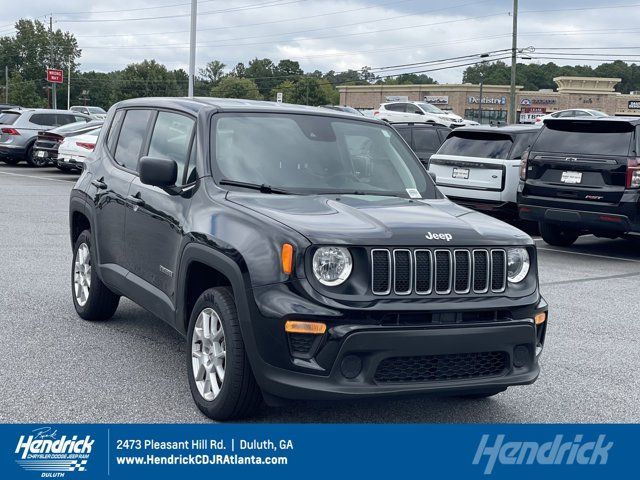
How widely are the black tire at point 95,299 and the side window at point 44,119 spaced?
21.4 m

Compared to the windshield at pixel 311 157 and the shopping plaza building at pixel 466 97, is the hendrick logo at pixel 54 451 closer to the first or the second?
the windshield at pixel 311 157

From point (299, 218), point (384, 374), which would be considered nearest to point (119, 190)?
point (299, 218)

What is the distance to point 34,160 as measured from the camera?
85.1 feet

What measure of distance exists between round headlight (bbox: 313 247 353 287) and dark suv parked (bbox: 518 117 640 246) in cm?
838

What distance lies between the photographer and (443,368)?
15.2ft

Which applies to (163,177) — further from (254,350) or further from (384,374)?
(384,374)

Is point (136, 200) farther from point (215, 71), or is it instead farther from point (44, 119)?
point (215, 71)

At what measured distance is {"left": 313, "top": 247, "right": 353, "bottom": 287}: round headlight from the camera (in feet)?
14.8

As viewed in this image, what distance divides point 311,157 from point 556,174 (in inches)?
302

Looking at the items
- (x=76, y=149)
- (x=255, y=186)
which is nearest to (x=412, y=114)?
(x=76, y=149)

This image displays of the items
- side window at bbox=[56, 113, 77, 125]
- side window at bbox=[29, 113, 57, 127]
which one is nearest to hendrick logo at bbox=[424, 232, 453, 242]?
side window at bbox=[29, 113, 57, 127]

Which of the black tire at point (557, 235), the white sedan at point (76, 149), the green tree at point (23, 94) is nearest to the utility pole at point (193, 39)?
the white sedan at point (76, 149)

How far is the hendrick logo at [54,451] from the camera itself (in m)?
4.07

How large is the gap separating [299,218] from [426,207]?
999 mm
